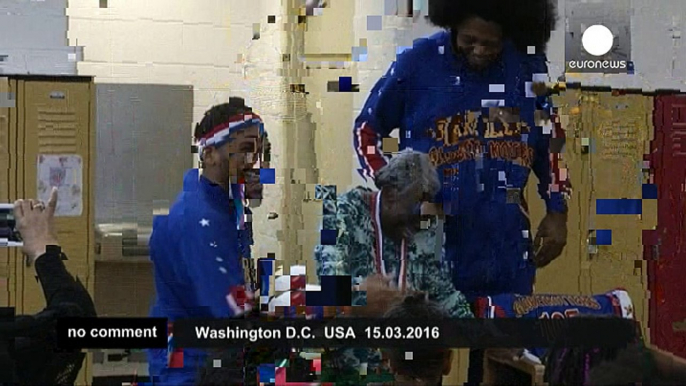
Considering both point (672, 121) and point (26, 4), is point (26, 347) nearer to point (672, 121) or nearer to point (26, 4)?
point (26, 4)

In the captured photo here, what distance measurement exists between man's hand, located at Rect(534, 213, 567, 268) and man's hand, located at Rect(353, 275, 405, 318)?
20.1 inches

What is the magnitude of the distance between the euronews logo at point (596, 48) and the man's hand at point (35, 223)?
1.81 meters

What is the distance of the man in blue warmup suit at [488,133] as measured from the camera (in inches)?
117

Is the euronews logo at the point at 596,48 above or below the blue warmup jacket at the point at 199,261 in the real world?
above

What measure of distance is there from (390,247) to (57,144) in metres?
1.16

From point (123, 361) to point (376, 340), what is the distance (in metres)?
0.85

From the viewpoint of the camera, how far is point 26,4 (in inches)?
113

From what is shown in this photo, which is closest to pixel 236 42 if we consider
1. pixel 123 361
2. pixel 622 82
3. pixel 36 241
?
pixel 36 241

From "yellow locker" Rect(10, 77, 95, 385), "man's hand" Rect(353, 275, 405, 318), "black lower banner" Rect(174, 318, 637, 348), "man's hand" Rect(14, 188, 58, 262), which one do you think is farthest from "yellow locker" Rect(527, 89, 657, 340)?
"man's hand" Rect(14, 188, 58, 262)

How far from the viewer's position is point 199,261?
2.92 m

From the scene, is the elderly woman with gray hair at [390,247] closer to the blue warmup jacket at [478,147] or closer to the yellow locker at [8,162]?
the blue warmup jacket at [478,147]

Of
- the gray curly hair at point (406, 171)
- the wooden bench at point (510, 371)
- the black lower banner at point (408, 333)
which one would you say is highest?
the gray curly hair at point (406, 171)

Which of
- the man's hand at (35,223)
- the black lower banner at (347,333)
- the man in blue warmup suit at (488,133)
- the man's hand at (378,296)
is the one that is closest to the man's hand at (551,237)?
the man in blue warmup suit at (488,133)

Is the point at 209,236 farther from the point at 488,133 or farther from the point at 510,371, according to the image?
the point at 510,371
